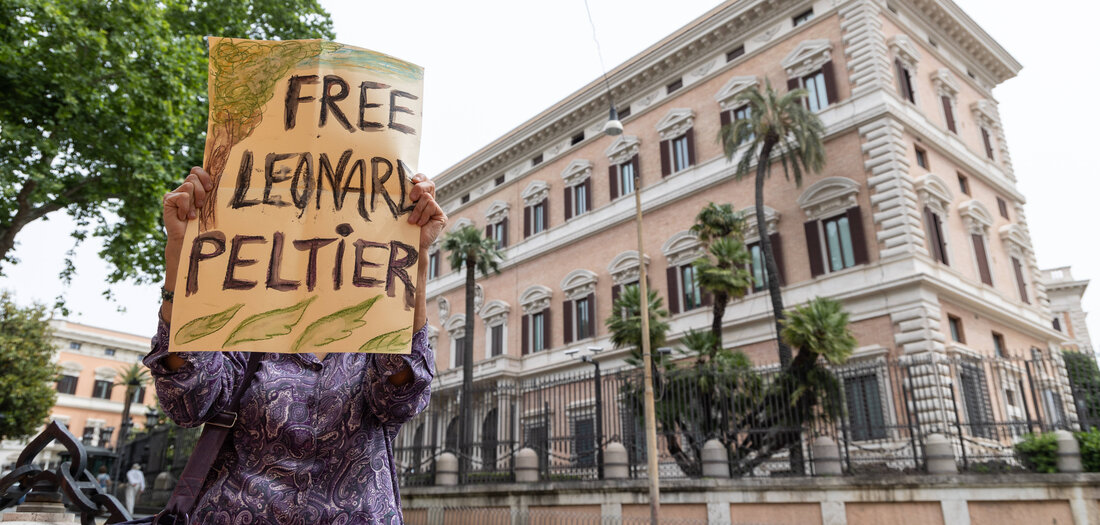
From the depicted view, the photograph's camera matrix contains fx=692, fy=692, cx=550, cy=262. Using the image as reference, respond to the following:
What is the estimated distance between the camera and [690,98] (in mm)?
24953

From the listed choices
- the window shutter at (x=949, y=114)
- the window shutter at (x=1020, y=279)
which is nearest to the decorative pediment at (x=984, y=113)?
the window shutter at (x=949, y=114)

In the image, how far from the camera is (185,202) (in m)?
1.81

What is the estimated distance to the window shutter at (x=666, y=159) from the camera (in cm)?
2497

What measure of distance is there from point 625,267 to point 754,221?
526cm

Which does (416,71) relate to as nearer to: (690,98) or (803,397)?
(803,397)

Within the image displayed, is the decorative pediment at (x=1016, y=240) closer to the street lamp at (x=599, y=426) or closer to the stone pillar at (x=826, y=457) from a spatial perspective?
the stone pillar at (x=826, y=457)

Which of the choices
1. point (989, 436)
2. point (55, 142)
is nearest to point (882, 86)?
point (989, 436)

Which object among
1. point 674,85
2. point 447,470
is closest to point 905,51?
point 674,85

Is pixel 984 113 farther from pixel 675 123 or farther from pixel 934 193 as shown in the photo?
pixel 675 123

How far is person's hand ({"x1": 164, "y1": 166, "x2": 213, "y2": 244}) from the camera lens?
5.93ft

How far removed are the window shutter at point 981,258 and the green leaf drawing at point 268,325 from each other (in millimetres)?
22984

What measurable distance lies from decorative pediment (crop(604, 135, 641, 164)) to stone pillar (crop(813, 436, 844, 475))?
660 inches

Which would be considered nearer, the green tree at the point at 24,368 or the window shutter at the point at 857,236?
the window shutter at the point at 857,236

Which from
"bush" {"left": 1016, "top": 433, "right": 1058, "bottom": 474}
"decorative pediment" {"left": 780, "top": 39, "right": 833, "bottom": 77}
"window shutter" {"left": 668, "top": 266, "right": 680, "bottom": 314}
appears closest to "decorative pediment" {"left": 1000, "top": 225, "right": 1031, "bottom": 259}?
"decorative pediment" {"left": 780, "top": 39, "right": 833, "bottom": 77}
